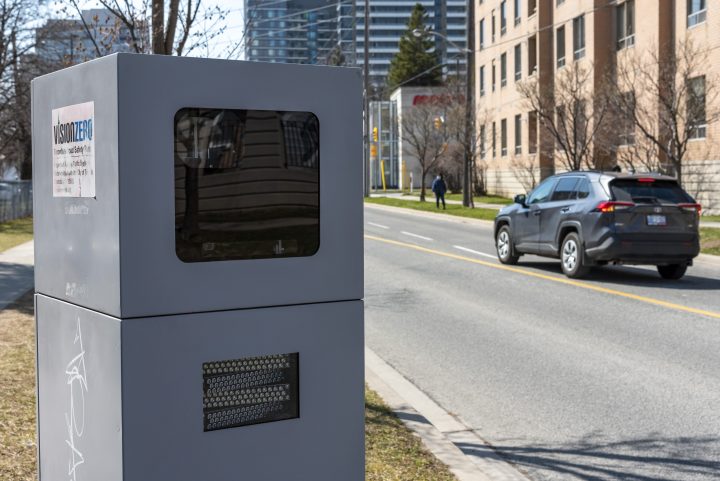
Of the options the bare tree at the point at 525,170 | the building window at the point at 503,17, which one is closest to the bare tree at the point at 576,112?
the bare tree at the point at 525,170

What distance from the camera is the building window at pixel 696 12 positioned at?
107 ft

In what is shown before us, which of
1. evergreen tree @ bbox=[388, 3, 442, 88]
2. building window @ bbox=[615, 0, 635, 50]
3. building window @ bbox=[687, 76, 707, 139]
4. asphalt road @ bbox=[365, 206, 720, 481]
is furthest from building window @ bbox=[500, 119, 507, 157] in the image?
evergreen tree @ bbox=[388, 3, 442, 88]

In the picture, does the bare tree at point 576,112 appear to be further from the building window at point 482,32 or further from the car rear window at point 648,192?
the building window at point 482,32

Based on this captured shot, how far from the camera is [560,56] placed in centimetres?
4753

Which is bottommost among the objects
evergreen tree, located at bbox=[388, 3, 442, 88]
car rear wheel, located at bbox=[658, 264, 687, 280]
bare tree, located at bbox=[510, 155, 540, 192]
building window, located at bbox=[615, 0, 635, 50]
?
car rear wheel, located at bbox=[658, 264, 687, 280]

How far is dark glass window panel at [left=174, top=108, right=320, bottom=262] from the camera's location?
10.1ft

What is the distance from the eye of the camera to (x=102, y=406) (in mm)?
3115

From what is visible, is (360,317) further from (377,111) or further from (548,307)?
(377,111)

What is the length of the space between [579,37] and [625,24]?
16.2 feet

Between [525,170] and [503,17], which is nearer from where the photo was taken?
[525,170]

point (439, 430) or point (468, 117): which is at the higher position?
point (468, 117)

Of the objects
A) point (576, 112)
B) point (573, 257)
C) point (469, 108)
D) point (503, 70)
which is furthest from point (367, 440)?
point (503, 70)

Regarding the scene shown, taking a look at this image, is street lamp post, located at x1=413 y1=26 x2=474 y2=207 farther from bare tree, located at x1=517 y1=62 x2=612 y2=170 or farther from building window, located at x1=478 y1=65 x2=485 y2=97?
building window, located at x1=478 y1=65 x2=485 y2=97

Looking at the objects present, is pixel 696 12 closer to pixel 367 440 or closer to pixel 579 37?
pixel 579 37
